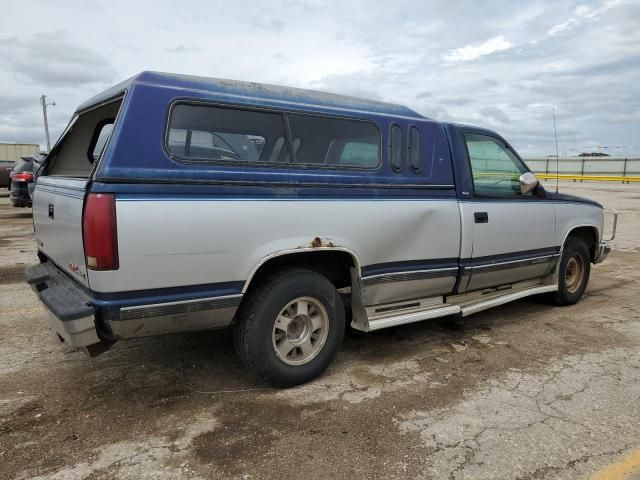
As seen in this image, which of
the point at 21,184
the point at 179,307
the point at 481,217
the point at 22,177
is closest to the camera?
the point at 179,307

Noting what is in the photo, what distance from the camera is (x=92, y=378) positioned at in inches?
148

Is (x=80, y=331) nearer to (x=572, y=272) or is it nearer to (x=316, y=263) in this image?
(x=316, y=263)

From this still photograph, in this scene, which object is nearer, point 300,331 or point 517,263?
point 300,331

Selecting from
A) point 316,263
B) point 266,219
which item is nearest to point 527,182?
point 316,263

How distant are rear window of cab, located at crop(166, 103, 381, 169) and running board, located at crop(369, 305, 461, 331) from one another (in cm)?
118

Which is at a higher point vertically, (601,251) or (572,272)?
(601,251)

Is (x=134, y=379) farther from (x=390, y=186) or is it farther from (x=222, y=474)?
(x=390, y=186)

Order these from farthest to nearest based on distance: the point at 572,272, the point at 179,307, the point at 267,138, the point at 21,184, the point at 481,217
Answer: the point at 21,184, the point at 572,272, the point at 481,217, the point at 267,138, the point at 179,307

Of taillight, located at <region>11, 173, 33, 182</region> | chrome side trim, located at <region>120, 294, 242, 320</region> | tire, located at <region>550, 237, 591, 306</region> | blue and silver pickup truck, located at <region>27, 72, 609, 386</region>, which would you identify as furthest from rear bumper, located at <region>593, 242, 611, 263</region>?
taillight, located at <region>11, 173, 33, 182</region>

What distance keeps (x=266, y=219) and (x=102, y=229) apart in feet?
3.17

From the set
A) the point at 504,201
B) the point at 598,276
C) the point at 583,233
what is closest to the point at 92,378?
the point at 504,201

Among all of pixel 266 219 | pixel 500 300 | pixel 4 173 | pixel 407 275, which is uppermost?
pixel 4 173

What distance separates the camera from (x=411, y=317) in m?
4.20

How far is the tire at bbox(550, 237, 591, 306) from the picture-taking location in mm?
5629
